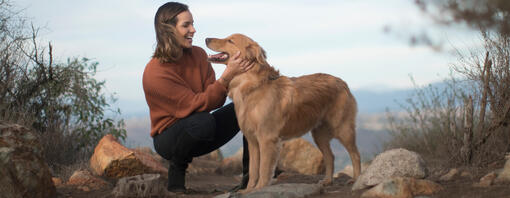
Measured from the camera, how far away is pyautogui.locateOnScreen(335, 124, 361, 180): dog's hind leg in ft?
16.2

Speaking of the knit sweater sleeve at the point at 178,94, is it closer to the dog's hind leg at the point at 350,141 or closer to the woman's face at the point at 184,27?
the woman's face at the point at 184,27

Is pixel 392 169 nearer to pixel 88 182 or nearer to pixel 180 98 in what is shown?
pixel 180 98

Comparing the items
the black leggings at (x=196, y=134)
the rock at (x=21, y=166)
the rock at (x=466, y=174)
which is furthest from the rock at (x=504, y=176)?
the rock at (x=21, y=166)

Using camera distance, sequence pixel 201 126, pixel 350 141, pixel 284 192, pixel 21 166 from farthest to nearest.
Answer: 1. pixel 350 141
2. pixel 201 126
3. pixel 21 166
4. pixel 284 192

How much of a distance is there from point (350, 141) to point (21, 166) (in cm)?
314

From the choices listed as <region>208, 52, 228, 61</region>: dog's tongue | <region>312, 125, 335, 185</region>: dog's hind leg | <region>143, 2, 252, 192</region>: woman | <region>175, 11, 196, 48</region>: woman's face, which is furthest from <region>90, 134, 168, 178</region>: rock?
<region>312, 125, 335, 185</region>: dog's hind leg

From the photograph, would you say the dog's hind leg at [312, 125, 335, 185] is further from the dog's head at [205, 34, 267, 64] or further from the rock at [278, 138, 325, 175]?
the rock at [278, 138, 325, 175]

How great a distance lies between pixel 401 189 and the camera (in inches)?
155

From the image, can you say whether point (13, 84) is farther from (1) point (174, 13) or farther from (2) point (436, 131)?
(2) point (436, 131)

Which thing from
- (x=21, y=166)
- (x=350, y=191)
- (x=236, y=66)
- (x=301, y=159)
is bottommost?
(x=350, y=191)

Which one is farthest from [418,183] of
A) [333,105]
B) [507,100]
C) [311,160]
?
[311,160]

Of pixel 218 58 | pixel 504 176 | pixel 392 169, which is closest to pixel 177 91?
pixel 218 58

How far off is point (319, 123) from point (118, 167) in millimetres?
2658

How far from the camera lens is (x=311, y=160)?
327 inches
